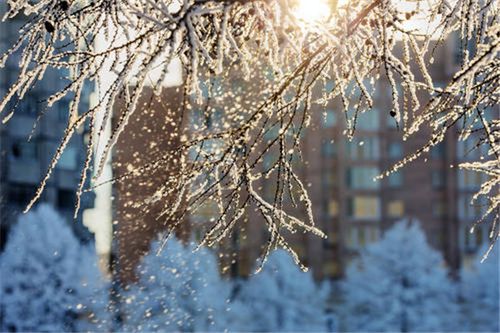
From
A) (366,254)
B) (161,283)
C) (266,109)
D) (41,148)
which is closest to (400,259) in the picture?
(366,254)

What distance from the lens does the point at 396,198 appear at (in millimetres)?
34219

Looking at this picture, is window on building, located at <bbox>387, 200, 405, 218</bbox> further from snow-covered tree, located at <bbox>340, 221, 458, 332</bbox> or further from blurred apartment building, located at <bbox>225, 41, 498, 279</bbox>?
snow-covered tree, located at <bbox>340, 221, 458, 332</bbox>

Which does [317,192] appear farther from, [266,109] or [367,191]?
[266,109]

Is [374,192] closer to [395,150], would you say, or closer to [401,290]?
[395,150]

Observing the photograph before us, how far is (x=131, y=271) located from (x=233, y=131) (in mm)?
22662

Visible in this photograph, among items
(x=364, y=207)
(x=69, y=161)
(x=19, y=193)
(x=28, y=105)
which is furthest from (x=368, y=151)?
(x=28, y=105)

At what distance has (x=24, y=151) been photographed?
29.7 meters

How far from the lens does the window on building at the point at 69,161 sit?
30531 mm

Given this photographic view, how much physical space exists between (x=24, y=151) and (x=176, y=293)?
25.1 ft

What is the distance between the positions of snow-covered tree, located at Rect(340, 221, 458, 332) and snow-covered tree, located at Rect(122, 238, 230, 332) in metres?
5.19

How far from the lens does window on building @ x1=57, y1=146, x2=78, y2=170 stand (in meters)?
30.5

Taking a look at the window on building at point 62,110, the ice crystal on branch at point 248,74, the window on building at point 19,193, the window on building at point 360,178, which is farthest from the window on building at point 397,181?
the ice crystal on branch at point 248,74

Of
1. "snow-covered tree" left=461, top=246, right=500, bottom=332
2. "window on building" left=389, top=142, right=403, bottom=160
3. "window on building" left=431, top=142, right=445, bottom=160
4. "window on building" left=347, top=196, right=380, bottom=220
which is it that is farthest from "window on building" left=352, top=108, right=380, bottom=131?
"snow-covered tree" left=461, top=246, right=500, bottom=332

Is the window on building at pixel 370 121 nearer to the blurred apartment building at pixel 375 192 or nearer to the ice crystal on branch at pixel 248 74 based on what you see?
the blurred apartment building at pixel 375 192
